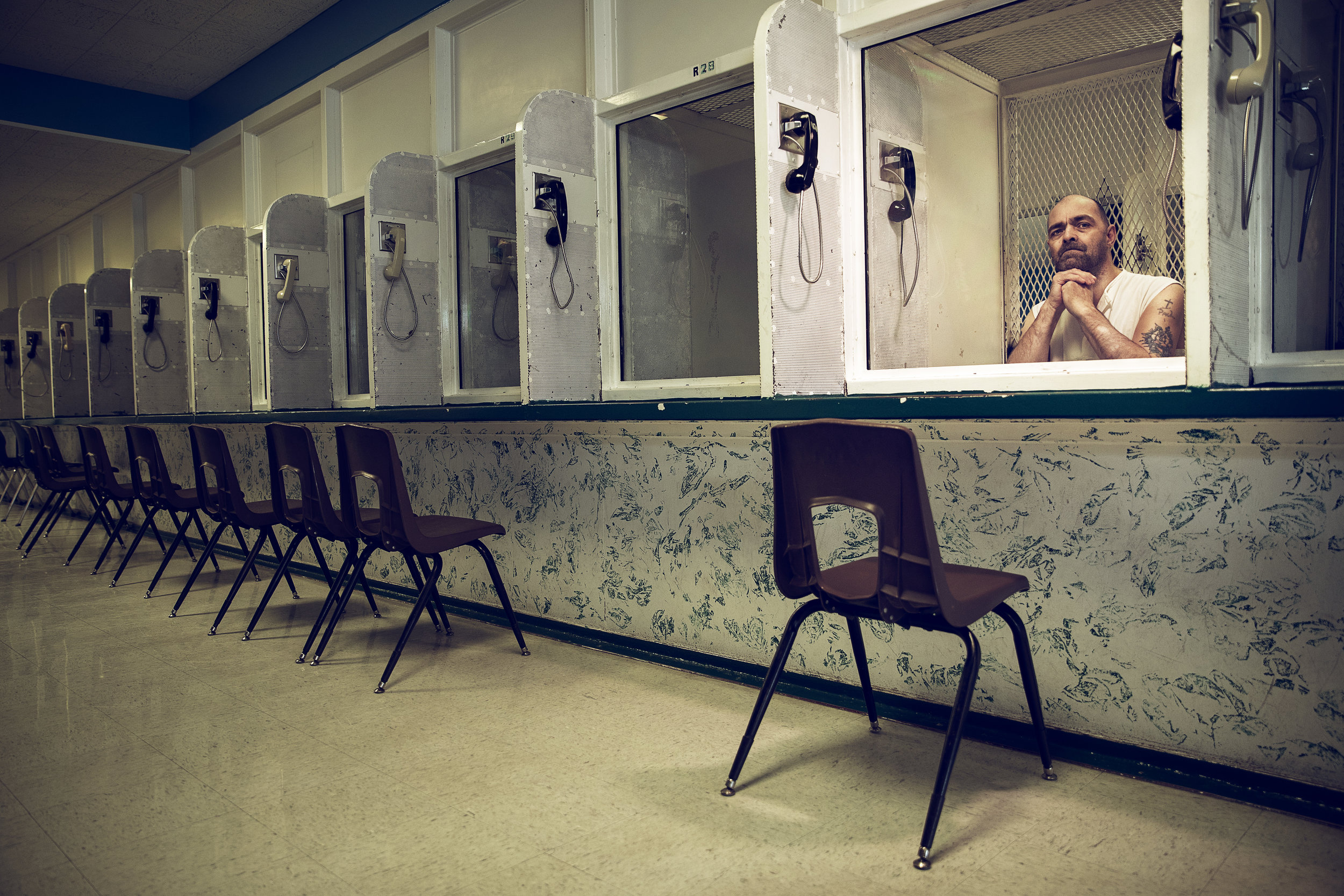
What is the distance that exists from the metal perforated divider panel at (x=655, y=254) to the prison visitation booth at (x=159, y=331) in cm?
440

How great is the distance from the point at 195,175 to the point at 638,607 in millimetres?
6111

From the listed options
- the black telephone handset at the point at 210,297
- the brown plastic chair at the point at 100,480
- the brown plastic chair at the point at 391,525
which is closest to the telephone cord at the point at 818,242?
the brown plastic chair at the point at 391,525

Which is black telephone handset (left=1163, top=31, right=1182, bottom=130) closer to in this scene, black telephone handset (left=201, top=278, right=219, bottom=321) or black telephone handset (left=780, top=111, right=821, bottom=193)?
black telephone handset (left=780, top=111, right=821, bottom=193)

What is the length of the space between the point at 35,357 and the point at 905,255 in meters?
9.59

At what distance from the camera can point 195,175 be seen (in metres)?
6.99

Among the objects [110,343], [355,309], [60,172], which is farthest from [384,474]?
[60,172]

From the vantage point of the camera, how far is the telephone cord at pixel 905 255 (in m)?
3.00

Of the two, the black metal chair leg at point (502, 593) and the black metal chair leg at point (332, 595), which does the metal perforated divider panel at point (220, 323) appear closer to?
the black metal chair leg at point (332, 595)

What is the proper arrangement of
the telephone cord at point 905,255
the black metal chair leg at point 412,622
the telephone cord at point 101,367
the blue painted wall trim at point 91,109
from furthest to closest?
1. the telephone cord at point 101,367
2. the blue painted wall trim at point 91,109
3. the telephone cord at point 905,255
4. the black metal chair leg at point 412,622

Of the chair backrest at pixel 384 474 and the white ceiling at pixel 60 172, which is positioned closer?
the chair backrest at pixel 384 474

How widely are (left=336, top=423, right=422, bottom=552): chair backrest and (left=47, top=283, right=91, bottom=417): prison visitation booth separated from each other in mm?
6230

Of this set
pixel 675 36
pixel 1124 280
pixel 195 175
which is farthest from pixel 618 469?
pixel 195 175

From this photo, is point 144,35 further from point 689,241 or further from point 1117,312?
point 1117,312

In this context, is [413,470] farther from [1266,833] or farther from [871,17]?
[1266,833]
